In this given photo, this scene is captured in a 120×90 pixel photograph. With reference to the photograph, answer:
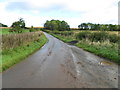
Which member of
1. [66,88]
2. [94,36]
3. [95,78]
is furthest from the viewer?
[94,36]

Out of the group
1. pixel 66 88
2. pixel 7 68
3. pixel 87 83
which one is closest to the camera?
pixel 66 88

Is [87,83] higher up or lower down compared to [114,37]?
lower down

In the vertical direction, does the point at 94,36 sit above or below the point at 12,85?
above

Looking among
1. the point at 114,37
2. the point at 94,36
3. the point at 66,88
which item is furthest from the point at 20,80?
the point at 94,36

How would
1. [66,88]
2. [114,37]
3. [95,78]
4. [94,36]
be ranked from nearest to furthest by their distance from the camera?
[66,88] < [95,78] < [114,37] < [94,36]

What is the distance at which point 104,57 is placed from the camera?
12.6m

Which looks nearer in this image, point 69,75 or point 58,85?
point 58,85

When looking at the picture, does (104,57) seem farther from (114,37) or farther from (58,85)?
(114,37)

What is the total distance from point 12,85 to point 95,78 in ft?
13.3

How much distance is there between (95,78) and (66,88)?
80.9 inches

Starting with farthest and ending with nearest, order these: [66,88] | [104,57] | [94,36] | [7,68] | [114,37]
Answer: [94,36], [114,37], [104,57], [7,68], [66,88]

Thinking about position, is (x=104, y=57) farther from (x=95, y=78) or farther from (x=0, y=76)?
(x=0, y=76)

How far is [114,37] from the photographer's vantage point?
71.0 ft

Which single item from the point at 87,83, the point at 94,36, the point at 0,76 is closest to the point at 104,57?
the point at 87,83
